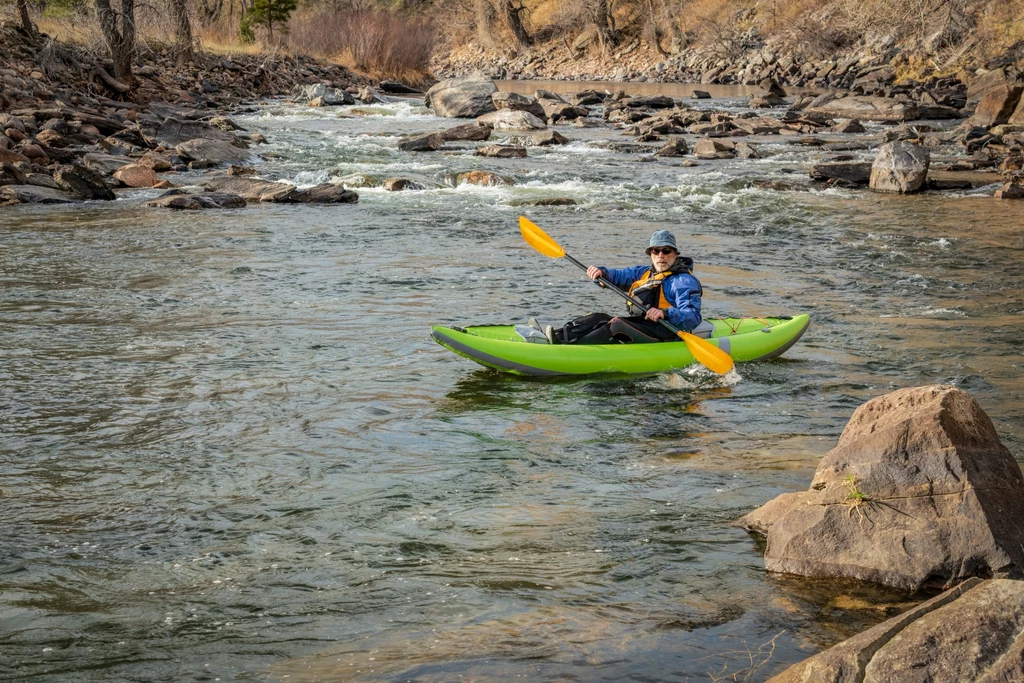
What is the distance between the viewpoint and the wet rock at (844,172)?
13.5 metres

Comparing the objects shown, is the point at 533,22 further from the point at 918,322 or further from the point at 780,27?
the point at 918,322

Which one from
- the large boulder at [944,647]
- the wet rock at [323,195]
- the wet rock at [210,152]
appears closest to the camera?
the large boulder at [944,647]

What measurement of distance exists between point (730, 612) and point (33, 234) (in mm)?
8618

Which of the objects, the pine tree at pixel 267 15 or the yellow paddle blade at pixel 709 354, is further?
the pine tree at pixel 267 15

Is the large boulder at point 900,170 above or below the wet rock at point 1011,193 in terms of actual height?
above

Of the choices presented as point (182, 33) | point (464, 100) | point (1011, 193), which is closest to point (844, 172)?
point (1011, 193)

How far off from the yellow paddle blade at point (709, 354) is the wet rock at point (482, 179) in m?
8.18

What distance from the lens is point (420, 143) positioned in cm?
1714

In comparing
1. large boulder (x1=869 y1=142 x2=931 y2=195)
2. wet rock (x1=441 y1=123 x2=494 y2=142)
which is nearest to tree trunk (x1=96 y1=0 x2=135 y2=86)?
wet rock (x1=441 y1=123 x2=494 y2=142)

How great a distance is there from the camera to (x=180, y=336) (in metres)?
6.75

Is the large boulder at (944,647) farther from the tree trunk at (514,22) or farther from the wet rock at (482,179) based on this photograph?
the tree trunk at (514,22)

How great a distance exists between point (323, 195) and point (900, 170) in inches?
272

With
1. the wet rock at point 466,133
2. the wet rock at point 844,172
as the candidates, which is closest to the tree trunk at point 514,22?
the wet rock at point 466,133

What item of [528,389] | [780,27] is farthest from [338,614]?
[780,27]
